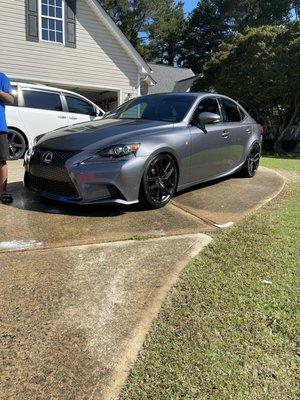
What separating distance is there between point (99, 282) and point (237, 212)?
2.55 metres

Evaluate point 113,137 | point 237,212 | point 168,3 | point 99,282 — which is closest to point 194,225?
point 237,212

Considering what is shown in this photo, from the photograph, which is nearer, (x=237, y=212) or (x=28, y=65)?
(x=237, y=212)

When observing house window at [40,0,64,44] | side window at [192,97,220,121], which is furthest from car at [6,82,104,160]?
house window at [40,0,64,44]

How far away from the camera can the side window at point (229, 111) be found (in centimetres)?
671

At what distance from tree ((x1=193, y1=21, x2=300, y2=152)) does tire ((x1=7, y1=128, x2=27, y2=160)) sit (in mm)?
13125

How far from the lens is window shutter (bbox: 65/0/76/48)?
14.8m

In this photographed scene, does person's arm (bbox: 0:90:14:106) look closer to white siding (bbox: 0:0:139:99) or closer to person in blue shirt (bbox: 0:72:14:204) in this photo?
person in blue shirt (bbox: 0:72:14:204)

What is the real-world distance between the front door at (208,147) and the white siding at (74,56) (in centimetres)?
969

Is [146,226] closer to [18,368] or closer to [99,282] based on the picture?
[99,282]

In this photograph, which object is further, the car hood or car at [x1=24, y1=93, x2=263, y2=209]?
the car hood

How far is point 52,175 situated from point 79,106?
5720 mm

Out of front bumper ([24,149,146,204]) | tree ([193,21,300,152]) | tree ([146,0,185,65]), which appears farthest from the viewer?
tree ([146,0,185,65])

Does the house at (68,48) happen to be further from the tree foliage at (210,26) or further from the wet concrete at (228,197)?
the tree foliage at (210,26)

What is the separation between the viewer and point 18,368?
229 centimetres
